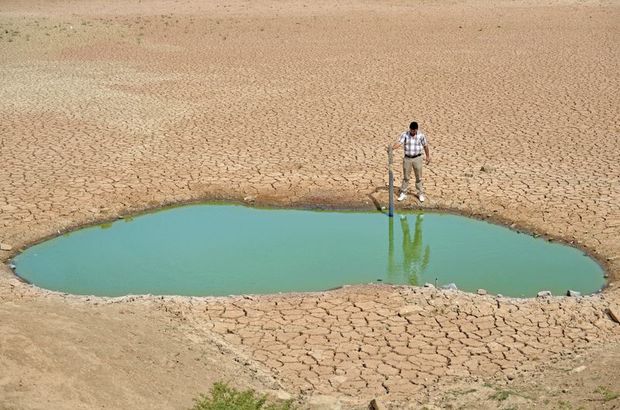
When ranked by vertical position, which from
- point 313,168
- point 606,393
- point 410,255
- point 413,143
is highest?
point 413,143

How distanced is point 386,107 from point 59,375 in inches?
585

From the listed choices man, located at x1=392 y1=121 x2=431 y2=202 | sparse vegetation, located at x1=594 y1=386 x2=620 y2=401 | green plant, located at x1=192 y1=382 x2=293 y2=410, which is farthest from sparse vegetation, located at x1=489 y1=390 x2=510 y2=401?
man, located at x1=392 y1=121 x2=431 y2=202

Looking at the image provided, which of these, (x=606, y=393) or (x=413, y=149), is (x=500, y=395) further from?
(x=413, y=149)

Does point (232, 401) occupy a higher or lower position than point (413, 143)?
lower

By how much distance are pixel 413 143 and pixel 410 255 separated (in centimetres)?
225

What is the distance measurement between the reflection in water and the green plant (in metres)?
4.61

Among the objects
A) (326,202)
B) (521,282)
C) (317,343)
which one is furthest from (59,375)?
(326,202)

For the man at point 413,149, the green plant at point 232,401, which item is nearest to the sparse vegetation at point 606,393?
the green plant at point 232,401

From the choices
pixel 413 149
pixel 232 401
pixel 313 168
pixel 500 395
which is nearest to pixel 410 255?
pixel 413 149

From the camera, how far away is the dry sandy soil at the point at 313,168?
9.70 meters

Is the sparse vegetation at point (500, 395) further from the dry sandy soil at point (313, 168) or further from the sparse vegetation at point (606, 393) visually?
the sparse vegetation at point (606, 393)

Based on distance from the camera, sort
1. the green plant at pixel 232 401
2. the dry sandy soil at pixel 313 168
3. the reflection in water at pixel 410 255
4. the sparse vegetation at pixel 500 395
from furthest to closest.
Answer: the reflection in water at pixel 410 255 → the dry sandy soil at pixel 313 168 → the sparse vegetation at pixel 500 395 → the green plant at pixel 232 401

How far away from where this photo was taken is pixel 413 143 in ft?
51.6

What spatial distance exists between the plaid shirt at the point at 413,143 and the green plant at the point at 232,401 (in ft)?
24.0
